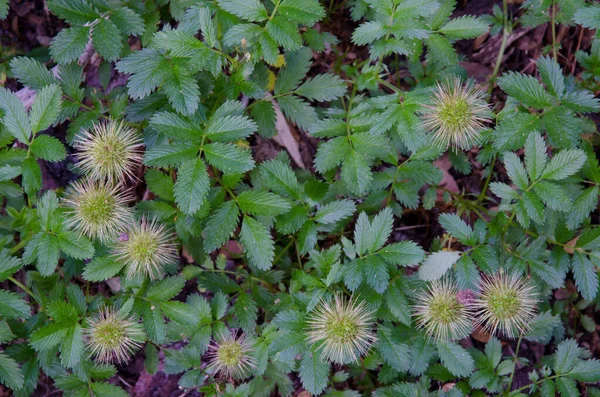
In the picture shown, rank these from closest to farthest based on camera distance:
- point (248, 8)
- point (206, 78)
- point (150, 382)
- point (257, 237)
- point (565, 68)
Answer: point (248, 8)
point (257, 237)
point (206, 78)
point (150, 382)
point (565, 68)

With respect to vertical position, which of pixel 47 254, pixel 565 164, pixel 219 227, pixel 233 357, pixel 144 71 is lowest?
pixel 233 357

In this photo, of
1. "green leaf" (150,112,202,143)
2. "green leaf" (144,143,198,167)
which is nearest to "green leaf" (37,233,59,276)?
"green leaf" (144,143,198,167)

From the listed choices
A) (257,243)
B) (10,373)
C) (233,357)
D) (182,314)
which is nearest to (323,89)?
(257,243)

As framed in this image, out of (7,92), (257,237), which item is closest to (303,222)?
Result: (257,237)

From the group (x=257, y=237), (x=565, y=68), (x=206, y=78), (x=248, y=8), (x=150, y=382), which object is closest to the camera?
(x=248, y=8)

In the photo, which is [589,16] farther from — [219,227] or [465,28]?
[219,227]

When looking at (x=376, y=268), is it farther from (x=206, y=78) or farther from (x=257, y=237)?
(x=206, y=78)

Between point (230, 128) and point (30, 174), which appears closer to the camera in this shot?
point (230, 128)

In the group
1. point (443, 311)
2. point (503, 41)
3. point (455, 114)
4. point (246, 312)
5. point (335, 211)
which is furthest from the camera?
point (503, 41)
